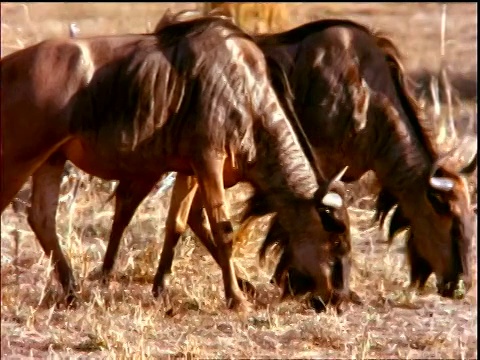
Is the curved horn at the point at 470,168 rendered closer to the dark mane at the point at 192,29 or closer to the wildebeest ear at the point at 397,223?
the wildebeest ear at the point at 397,223

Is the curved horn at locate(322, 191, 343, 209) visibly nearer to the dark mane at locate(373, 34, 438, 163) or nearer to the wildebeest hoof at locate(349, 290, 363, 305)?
the wildebeest hoof at locate(349, 290, 363, 305)

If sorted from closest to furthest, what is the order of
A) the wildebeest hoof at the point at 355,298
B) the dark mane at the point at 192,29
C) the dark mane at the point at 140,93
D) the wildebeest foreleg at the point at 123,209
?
the dark mane at the point at 140,93, the dark mane at the point at 192,29, the wildebeest hoof at the point at 355,298, the wildebeest foreleg at the point at 123,209

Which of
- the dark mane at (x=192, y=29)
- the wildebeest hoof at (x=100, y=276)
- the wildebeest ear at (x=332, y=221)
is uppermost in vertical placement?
the dark mane at (x=192, y=29)

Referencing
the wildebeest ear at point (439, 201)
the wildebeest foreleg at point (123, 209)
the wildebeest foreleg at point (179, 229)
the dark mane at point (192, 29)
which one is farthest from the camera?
the wildebeest foreleg at point (123, 209)

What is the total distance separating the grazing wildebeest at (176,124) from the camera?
22.0 feet

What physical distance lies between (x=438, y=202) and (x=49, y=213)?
7.06ft

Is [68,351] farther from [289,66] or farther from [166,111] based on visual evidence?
[289,66]

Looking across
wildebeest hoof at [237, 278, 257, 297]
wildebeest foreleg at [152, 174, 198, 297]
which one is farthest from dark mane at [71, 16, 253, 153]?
wildebeest hoof at [237, 278, 257, 297]

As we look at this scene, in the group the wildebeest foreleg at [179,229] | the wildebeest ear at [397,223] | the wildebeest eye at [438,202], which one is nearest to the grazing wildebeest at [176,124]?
the wildebeest foreleg at [179,229]

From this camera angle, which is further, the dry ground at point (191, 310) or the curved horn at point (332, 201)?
the curved horn at point (332, 201)

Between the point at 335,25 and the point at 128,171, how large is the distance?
5.27ft

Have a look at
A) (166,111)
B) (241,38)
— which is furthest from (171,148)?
(241,38)

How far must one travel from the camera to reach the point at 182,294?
723cm

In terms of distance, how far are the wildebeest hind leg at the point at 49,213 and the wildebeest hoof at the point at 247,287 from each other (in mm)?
960
